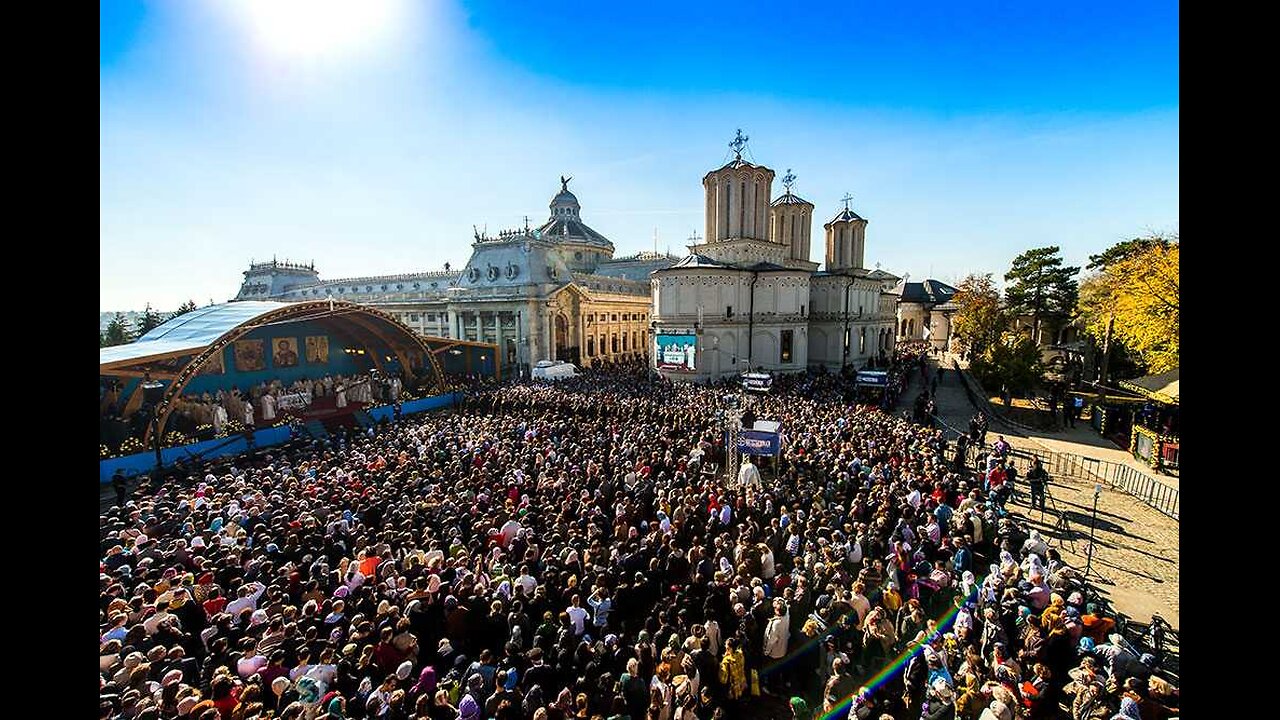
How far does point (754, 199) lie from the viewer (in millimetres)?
41312

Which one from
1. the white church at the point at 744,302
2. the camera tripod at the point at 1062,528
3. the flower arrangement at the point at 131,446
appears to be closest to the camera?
the camera tripod at the point at 1062,528

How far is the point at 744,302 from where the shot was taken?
40219mm

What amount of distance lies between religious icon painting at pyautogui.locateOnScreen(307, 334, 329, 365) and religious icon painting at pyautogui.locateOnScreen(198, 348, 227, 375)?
5169 millimetres

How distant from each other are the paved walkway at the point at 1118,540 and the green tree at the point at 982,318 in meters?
22.9

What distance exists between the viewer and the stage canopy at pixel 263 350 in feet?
70.2

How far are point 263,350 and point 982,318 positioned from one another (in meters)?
49.6

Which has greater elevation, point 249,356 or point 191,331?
point 191,331

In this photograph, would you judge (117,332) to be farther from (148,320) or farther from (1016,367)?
(1016,367)

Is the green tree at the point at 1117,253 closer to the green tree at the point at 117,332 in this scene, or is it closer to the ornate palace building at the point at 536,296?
the ornate palace building at the point at 536,296

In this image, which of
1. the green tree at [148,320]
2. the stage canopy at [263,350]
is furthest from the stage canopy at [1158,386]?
the green tree at [148,320]

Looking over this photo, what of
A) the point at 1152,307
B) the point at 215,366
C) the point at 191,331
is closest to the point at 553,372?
the point at 215,366
